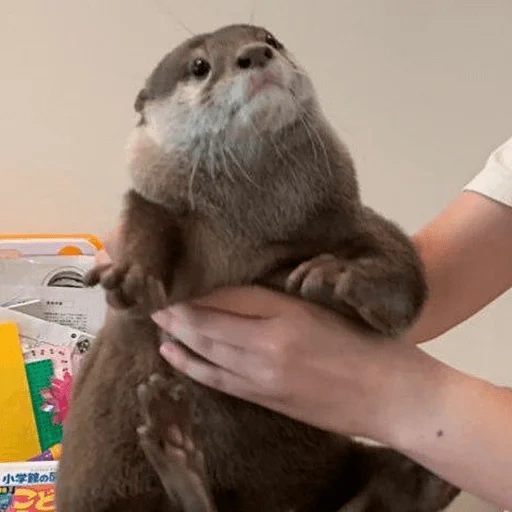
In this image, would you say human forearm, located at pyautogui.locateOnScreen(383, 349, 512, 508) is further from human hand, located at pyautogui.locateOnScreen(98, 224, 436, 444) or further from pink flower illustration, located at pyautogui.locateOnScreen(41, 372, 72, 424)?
pink flower illustration, located at pyautogui.locateOnScreen(41, 372, 72, 424)

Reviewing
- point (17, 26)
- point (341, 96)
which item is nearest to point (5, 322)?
point (17, 26)

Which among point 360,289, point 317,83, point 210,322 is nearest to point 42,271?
point 317,83

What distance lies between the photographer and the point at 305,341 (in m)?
1.18

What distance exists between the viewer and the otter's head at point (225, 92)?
110 cm

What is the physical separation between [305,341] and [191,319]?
5.0 inches

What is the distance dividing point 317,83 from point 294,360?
1.24m

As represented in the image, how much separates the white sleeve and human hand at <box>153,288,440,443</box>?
1.31ft

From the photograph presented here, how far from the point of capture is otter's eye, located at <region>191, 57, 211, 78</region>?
1143mm

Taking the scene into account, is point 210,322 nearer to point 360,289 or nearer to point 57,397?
point 360,289

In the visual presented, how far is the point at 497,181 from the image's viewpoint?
1516mm

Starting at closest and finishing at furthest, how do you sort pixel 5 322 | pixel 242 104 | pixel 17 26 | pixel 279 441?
pixel 242 104 < pixel 279 441 < pixel 5 322 < pixel 17 26

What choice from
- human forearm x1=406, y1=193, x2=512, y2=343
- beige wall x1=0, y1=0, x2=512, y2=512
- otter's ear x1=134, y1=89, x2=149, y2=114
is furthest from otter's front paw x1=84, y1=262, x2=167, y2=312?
beige wall x1=0, y1=0, x2=512, y2=512

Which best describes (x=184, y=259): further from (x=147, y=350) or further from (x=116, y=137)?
(x=116, y=137)

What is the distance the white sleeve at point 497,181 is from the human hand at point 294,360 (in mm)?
398
